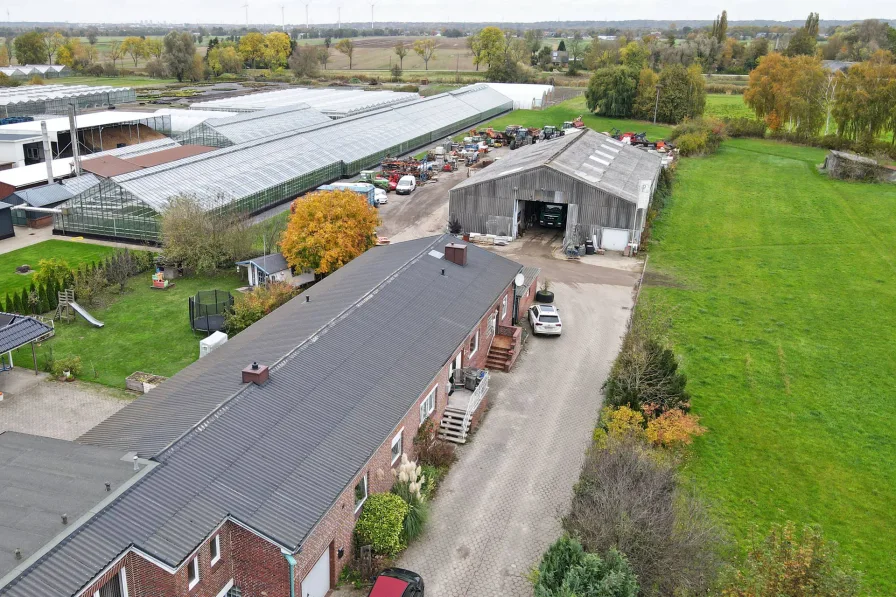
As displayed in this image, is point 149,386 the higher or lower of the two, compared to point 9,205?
lower

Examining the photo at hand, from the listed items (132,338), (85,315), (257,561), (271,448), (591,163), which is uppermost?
(591,163)

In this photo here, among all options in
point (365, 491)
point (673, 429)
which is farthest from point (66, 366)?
point (673, 429)

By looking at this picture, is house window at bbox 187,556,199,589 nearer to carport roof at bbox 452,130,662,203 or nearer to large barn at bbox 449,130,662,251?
large barn at bbox 449,130,662,251

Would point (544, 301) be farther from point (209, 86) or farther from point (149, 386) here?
point (209, 86)

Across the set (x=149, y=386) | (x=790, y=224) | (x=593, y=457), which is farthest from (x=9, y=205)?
(x=790, y=224)

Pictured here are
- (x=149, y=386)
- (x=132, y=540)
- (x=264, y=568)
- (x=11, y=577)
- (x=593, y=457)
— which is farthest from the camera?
(x=149, y=386)

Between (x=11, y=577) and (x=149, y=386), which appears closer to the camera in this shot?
(x=11, y=577)

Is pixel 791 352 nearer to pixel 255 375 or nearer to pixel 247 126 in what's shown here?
pixel 255 375
